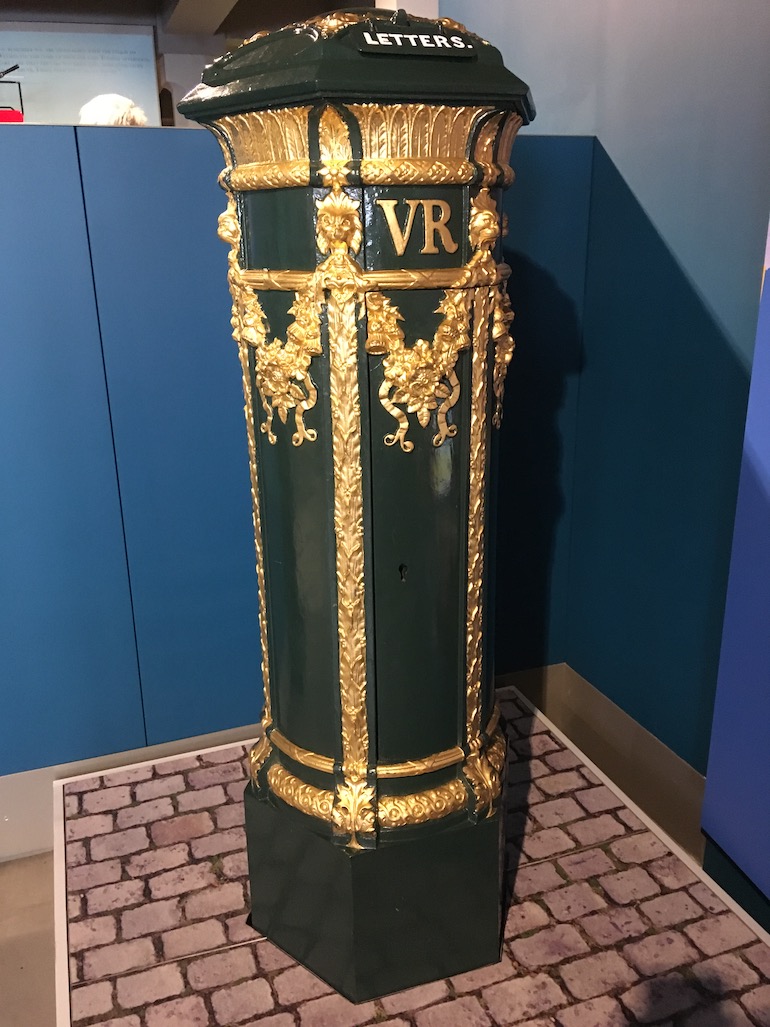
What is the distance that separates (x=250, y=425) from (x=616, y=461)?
154cm

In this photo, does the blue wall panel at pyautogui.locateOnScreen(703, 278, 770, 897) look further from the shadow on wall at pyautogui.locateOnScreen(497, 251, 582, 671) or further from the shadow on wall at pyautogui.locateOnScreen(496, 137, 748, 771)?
the shadow on wall at pyautogui.locateOnScreen(497, 251, 582, 671)

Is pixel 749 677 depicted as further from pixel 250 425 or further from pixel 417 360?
pixel 250 425

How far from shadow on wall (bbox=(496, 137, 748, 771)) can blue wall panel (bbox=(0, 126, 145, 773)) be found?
1.37m

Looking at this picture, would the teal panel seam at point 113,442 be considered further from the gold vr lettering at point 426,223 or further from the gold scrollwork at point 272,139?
the gold vr lettering at point 426,223

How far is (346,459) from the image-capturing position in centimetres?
175

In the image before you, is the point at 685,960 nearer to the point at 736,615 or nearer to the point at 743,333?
the point at 736,615

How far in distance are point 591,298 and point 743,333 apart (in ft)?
2.46

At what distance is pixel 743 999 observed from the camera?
197 centimetres

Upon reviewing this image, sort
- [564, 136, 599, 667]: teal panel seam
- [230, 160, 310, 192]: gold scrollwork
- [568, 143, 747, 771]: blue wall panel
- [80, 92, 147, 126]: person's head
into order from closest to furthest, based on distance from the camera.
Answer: [230, 160, 310, 192]: gold scrollwork < [568, 143, 747, 771]: blue wall panel < [80, 92, 147, 126]: person's head < [564, 136, 599, 667]: teal panel seam

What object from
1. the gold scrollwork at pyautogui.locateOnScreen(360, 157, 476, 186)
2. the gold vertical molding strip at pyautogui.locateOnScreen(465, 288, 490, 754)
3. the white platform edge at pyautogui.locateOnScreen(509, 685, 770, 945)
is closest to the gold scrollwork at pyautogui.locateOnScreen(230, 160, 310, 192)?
the gold scrollwork at pyautogui.locateOnScreen(360, 157, 476, 186)

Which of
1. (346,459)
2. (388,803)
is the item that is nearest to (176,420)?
(346,459)

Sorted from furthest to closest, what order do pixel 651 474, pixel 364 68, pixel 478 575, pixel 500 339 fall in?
pixel 651 474 → pixel 478 575 → pixel 500 339 → pixel 364 68

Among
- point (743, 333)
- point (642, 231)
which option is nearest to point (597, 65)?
point (642, 231)

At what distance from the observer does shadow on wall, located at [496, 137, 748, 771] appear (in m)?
2.64
